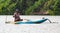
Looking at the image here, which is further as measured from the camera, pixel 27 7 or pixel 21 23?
pixel 27 7

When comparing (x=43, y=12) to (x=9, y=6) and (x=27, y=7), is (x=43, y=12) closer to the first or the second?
(x=27, y=7)

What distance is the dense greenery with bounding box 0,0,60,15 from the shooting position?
17344 mm

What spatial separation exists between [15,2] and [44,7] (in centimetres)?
204

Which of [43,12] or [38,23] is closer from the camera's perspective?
[38,23]

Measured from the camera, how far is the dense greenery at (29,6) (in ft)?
56.9

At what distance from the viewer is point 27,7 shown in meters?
17.8

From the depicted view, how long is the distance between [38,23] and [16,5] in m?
8.50

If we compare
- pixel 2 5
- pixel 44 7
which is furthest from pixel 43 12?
pixel 2 5

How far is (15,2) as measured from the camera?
17969mm

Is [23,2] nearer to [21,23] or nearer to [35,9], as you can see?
[35,9]

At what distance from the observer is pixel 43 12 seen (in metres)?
17.3

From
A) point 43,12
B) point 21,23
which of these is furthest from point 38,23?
point 43,12

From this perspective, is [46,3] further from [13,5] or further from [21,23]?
[21,23]

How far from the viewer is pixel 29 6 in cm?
1788
